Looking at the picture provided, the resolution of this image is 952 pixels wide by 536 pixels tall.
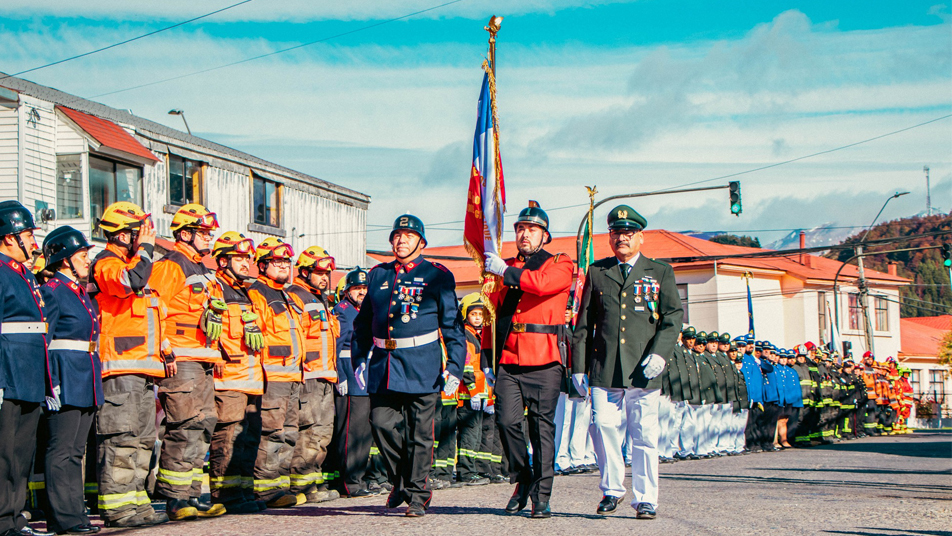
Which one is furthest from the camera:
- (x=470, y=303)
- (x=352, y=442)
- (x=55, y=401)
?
(x=470, y=303)

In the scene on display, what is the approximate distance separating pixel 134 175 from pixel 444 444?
17.9 meters

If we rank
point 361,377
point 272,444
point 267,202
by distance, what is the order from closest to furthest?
1. point 272,444
2. point 361,377
3. point 267,202

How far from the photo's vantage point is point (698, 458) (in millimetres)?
17969

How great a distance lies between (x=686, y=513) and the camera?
796cm

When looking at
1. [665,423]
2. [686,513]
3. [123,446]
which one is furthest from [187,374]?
[665,423]

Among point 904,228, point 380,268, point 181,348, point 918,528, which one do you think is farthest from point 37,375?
point 904,228

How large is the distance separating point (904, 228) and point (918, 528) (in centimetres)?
9414

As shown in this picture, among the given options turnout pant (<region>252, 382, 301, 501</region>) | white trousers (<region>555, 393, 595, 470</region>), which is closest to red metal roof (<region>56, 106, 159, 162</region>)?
white trousers (<region>555, 393, 595, 470</region>)

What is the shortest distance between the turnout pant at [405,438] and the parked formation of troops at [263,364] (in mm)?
16

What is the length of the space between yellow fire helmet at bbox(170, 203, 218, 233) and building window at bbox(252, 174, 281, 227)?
956 inches

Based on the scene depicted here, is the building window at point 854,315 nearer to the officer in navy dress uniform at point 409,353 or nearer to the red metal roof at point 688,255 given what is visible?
the red metal roof at point 688,255

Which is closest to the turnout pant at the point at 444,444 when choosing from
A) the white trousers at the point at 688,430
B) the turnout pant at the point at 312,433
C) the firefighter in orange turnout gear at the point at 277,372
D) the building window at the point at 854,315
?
the turnout pant at the point at 312,433

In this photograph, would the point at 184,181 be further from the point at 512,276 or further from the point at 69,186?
the point at 512,276

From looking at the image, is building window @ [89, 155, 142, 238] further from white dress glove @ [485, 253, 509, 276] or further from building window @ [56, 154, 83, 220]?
white dress glove @ [485, 253, 509, 276]
